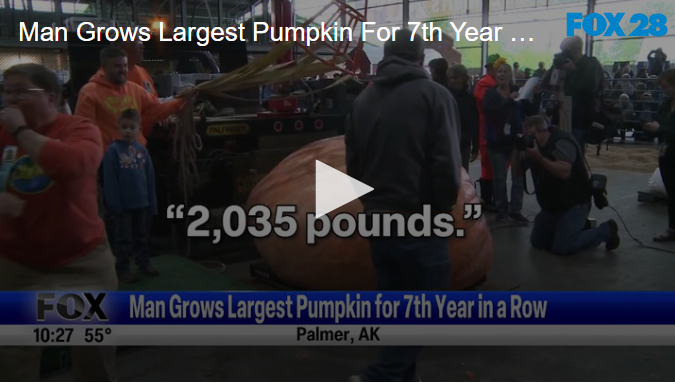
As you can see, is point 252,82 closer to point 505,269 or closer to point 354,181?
point 354,181

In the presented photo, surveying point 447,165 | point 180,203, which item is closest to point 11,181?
point 447,165

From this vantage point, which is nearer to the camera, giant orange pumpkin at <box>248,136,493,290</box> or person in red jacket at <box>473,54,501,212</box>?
giant orange pumpkin at <box>248,136,493,290</box>

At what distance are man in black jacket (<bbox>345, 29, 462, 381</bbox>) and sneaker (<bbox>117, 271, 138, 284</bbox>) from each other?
5.95ft

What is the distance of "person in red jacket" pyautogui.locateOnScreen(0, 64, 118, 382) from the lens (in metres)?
1.97

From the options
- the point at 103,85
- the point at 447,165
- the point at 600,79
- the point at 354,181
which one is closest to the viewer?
the point at 447,165

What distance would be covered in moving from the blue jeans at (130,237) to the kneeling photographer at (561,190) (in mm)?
2813

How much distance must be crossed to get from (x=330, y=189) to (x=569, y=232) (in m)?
2.20

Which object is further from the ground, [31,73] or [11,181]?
[31,73]

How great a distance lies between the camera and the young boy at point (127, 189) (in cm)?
363

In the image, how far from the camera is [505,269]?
14.3 ft

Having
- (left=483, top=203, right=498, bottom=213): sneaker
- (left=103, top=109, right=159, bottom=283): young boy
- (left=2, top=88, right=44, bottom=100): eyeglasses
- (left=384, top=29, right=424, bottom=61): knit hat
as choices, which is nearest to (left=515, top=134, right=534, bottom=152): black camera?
(left=483, top=203, right=498, bottom=213): sneaker

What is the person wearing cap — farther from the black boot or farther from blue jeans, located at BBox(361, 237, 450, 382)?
blue jeans, located at BBox(361, 237, 450, 382)

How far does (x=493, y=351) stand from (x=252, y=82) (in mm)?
2284

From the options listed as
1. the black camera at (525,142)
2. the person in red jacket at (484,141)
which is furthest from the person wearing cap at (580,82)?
the black camera at (525,142)
